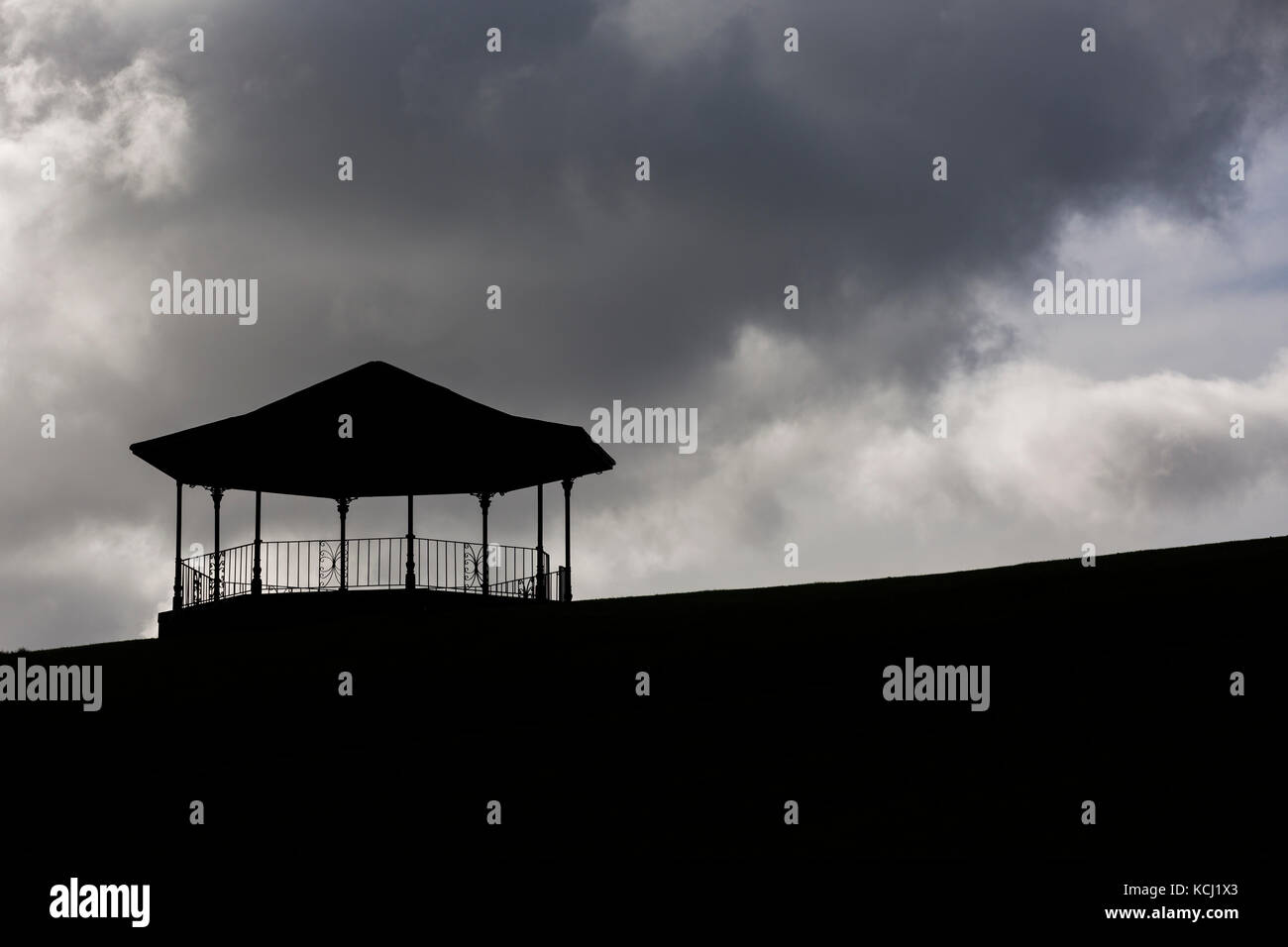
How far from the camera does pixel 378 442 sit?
3050cm

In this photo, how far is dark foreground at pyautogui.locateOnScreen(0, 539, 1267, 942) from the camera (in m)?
13.4

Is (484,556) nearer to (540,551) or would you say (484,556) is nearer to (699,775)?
(540,551)

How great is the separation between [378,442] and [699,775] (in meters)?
16.0

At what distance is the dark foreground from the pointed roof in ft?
26.5

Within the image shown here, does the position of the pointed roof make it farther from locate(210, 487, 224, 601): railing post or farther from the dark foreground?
the dark foreground

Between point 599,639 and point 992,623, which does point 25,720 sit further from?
point 992,623

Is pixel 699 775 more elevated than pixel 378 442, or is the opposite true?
pixel 378 442

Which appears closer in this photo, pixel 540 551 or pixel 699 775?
pixel 699 775

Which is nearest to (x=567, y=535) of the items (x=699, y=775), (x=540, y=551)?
(x=540, y=551)

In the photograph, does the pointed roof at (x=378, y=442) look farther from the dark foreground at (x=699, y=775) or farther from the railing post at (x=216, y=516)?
the dark foreground at (x=699, y=775)

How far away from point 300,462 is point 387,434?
7.99 ft

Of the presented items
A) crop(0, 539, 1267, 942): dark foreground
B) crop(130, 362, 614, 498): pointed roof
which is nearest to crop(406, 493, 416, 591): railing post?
crop(130, 362, 614, 498): pointed roof

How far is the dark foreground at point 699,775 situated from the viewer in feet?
→ 44.1

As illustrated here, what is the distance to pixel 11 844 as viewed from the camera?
53.2ft
